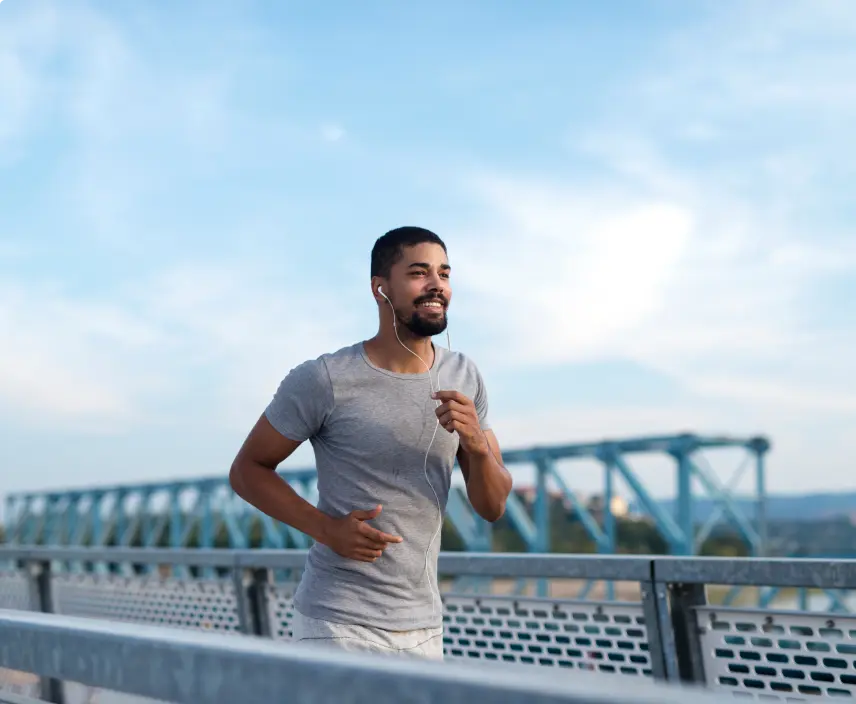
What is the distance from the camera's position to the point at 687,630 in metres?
3.82

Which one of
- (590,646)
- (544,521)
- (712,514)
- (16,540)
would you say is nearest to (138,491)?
(16,540)

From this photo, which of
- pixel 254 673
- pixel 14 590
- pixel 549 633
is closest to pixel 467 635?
pixel 549 633

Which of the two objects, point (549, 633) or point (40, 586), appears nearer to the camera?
point (549, 633)

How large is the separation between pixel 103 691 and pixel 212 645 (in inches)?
14.5

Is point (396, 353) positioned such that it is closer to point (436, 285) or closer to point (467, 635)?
point (436, 285)

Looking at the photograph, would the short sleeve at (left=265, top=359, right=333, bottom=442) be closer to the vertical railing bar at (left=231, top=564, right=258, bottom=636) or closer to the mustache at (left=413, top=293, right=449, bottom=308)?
the mustache at (left=413, top=293, right=449, bottom=308)

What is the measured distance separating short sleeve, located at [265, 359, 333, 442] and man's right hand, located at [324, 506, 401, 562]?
0.91 feet

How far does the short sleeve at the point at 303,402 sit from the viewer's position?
2988mm

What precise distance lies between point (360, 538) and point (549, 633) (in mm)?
1714

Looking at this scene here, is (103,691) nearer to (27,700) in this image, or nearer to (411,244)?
(27,700)

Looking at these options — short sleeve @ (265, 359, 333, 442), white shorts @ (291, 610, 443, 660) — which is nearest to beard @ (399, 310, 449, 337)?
short sleeve @ (265, 359, 333, 442)

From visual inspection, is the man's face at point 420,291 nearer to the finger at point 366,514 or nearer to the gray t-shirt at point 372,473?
the gray t-shirt at point 372,473

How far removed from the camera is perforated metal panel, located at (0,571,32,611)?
25.6ft

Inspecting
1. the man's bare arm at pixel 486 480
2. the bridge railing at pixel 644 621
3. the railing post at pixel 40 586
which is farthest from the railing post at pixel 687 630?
the railing post at pixel 40 586
